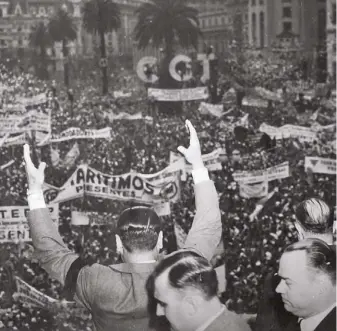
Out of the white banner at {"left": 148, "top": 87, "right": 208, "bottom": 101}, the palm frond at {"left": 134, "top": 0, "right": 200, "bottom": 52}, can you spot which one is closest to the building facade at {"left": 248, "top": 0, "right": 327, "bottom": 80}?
the palm frond at {"left": 134, "top": 0, "right": 200, "bottom": 52}

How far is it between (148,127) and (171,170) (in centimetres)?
49

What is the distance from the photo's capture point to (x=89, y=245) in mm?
4391

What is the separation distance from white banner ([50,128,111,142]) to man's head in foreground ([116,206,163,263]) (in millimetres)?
3286

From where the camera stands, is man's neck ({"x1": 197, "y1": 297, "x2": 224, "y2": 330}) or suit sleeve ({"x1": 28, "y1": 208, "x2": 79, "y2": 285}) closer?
man's neck ({"x1": 197, "y1": 297, "x2": 224, "y2": 330})

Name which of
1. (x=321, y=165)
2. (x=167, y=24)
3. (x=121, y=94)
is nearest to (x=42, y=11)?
(x=167, y=24)

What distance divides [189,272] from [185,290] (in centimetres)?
3

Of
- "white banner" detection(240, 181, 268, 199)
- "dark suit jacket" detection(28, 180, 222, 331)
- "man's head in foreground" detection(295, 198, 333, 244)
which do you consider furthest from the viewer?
"white banner" detection(240, 181, 268, 199)

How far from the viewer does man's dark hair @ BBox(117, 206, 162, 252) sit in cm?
128

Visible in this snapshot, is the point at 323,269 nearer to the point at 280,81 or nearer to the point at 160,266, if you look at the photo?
the point at 160,266

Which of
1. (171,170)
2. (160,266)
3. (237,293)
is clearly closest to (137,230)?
(160,266)

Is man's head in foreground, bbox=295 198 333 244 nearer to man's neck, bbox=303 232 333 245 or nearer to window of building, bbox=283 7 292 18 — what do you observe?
man's neck, bbox=303 232 333 245

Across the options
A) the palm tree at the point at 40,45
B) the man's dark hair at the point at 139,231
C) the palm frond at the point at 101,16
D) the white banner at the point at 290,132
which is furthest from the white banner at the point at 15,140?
the man's dark hair at the point at 139,231

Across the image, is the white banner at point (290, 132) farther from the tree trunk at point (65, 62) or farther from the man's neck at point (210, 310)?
the man's neck at point (210, 310)

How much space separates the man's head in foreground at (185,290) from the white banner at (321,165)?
3592 mm
